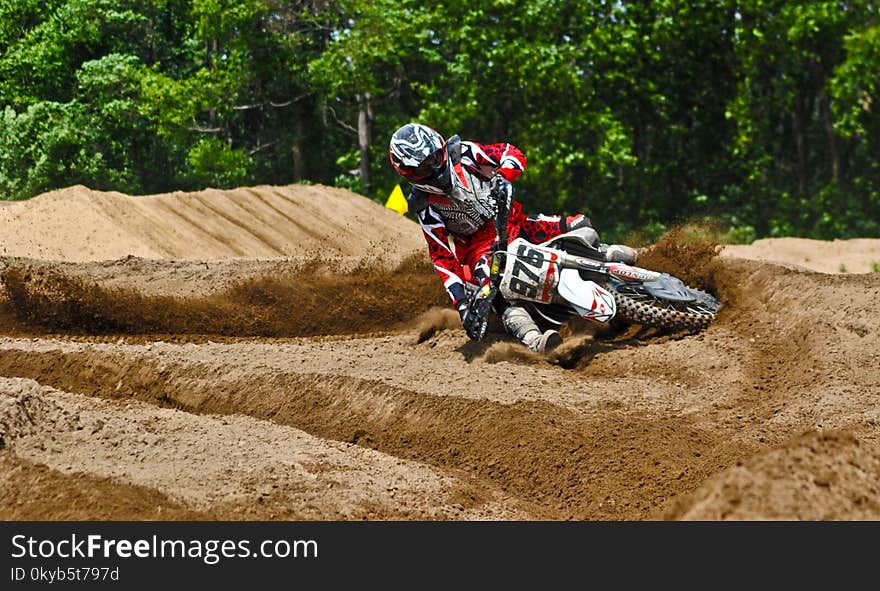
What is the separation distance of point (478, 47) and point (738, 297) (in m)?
17.3

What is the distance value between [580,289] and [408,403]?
86.1 inches

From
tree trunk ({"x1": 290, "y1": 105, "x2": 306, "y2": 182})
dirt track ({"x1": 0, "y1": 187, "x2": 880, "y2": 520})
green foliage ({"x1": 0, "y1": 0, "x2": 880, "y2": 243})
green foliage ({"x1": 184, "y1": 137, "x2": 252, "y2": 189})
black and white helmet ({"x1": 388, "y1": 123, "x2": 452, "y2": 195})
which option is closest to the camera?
dirt track ({"x1": 0, "y1": 187, "x2": 880, "y2": 520})

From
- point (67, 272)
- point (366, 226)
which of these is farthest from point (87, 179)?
point (67, 272)

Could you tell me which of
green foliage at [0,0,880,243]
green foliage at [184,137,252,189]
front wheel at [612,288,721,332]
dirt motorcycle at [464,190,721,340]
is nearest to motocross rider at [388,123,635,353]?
dirt motorcycle at [464,190,721,340]

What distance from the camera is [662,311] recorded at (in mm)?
10758

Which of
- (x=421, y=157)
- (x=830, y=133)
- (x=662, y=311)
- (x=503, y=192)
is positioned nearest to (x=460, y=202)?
(x=503, y=192)

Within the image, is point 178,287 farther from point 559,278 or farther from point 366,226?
point 366,226

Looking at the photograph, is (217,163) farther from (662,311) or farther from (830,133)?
(662,311)

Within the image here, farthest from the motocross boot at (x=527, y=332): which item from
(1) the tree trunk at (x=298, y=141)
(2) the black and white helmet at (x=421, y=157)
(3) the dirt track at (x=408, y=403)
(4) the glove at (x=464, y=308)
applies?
(1) the tree trunk at (x=298, y=141)

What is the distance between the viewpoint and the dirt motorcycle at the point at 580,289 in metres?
10.5

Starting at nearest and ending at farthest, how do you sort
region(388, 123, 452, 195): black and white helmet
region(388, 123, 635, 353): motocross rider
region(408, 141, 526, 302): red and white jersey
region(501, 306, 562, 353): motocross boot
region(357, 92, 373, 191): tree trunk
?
region(388, 123, 452, 195): black and white helmet < region(388, 123, 635, 353): motocross rider < region(501, 306, 562, 353): motocross boot < region(408, 141, 526, 302): red and white jersey < region(357, 92, 373, 191): tree trunk

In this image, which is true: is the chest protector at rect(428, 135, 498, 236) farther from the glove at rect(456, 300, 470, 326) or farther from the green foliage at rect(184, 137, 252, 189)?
the green foliage at rect(184, 137, 252, 189)

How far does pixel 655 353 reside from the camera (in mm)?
10344

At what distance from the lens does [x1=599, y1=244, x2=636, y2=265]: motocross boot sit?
11125 mm
